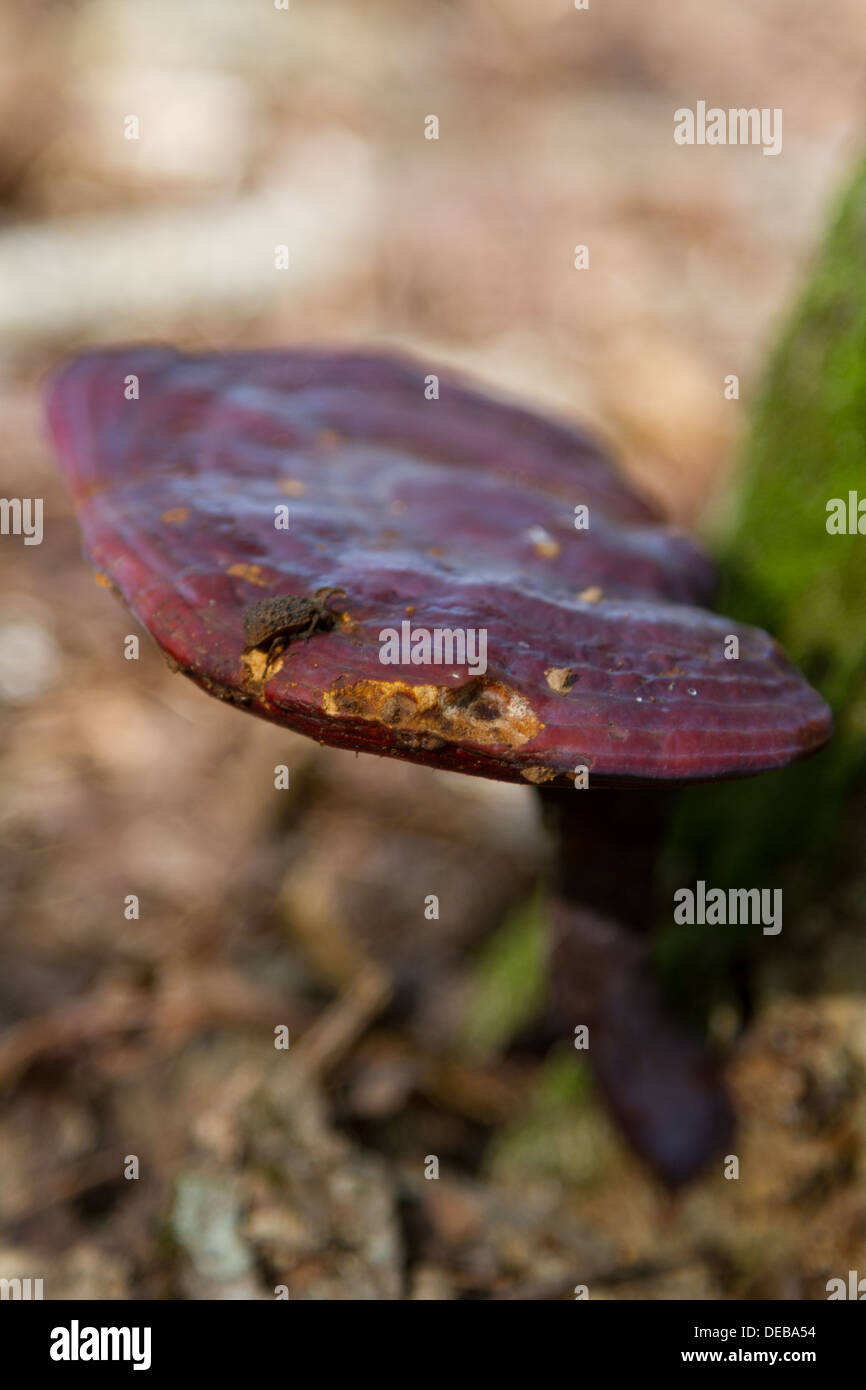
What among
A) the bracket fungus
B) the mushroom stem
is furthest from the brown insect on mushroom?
the mushroom stem

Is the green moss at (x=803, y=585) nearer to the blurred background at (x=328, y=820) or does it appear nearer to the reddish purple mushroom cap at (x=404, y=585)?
the blurred background at (x=328, y=820)

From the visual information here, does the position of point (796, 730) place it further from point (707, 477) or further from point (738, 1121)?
point (707, 477)

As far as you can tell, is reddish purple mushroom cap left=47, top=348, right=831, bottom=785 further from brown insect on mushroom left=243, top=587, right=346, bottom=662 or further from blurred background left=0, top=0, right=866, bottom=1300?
blurred background left=0, top=0, right=866, bottom=1300

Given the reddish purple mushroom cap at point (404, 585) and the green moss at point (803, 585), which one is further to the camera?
the green moss at point (803, 585)

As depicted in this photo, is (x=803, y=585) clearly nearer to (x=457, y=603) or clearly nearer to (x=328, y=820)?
(x=457, y=603)

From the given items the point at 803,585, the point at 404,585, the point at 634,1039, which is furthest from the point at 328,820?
the point at 404,585

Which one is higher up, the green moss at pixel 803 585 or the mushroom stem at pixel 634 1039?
the green moss at pixel 803 585

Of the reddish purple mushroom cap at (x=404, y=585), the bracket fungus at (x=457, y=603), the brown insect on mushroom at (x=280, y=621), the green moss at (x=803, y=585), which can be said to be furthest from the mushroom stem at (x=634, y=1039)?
the brown insect on mushroom at (x=280, y=621)

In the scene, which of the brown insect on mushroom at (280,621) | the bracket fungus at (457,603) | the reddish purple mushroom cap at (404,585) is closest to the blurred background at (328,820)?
the bracket fungus at (457,603)
